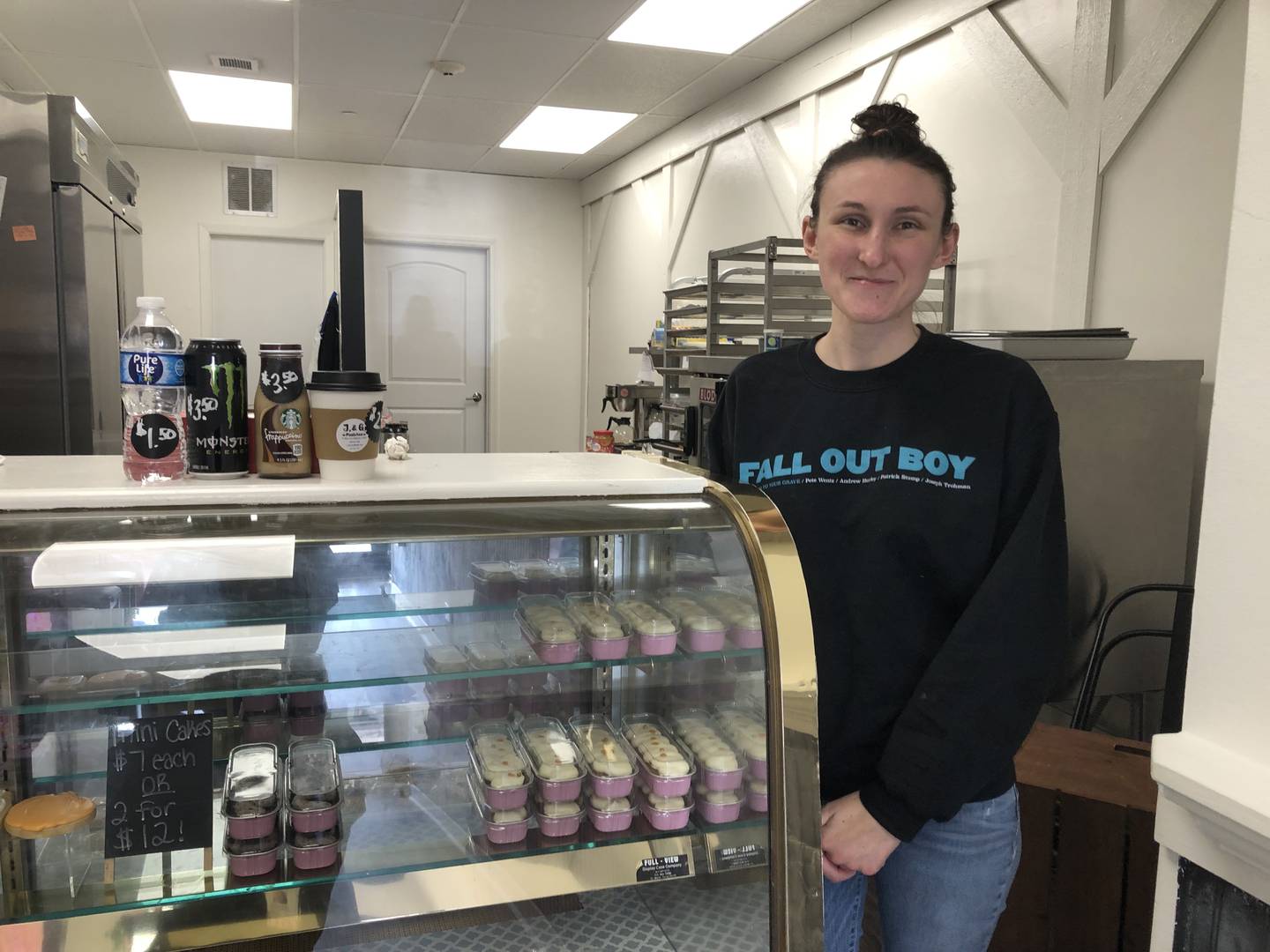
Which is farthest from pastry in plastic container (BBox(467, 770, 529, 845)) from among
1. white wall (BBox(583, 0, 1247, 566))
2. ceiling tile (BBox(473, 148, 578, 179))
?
ceiling tile (BBox(473, 148, 578, 179))

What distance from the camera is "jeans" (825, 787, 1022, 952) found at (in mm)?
1188

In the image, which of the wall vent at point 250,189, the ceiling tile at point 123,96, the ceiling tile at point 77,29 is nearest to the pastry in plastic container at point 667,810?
the ceiling tile at point 77,29

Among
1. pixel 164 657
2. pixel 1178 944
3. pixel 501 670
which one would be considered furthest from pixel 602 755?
pixel 1178 944

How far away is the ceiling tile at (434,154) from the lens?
6164mm

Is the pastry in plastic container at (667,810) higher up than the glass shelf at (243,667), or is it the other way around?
the glass shelf at (243,667)

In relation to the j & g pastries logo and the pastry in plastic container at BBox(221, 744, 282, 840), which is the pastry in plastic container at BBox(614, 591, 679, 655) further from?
the pastry in plastic container at BBox(221, 744, 282, 840)

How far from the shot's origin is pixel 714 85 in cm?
472

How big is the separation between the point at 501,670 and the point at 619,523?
276 mm

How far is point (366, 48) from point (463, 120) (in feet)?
4.21

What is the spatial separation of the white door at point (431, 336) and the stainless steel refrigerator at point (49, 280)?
160 inches

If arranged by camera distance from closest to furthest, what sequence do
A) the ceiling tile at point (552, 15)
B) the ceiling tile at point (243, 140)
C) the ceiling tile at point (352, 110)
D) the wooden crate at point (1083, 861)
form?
the wooden crate at point (1083, 861) < the ceiling tile at point (552, 15) < the ceiling tile at point (352, 110) < the ceiling tile at point (243, 140)

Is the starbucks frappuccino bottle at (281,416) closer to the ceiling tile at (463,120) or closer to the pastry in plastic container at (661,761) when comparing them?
the pastry in plastic container at (661,761)

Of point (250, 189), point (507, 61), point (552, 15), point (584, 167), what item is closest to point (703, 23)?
point (552, 15)

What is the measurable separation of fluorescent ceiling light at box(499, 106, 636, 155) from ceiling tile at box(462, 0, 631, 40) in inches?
51.3
